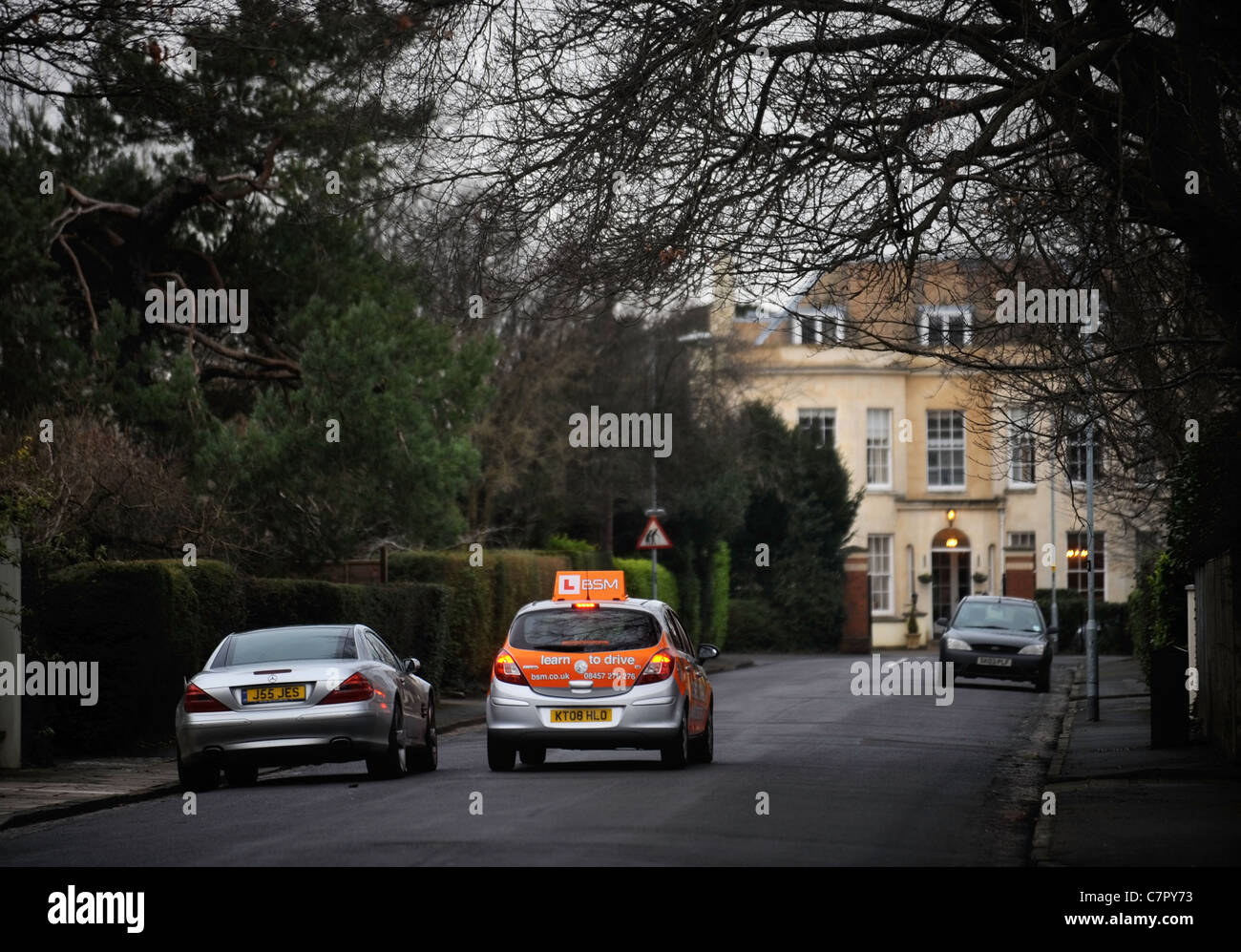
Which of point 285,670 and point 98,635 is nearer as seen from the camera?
point 285,670

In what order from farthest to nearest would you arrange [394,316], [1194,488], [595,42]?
[394,316]
[1194,488]
[595,42]

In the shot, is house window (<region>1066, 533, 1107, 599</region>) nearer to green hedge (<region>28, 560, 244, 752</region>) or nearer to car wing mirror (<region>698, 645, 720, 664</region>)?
car wing mirror (<region>698, 645, 720, 664</region>)

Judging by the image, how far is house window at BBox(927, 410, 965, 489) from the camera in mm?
70875

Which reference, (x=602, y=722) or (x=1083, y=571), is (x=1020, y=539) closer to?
(x=1083, y=571)

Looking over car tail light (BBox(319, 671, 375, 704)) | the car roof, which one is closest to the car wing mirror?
the car roof

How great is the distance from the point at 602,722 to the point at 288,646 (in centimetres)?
288

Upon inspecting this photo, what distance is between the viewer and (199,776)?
1675cm

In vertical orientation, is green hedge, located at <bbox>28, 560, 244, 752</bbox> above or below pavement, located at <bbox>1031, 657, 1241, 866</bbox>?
above

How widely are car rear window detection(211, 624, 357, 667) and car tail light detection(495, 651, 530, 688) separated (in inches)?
52.7

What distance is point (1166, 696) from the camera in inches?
811

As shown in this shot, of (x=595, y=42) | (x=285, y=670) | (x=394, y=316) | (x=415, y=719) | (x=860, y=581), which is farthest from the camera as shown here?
(x=860, y=581)
